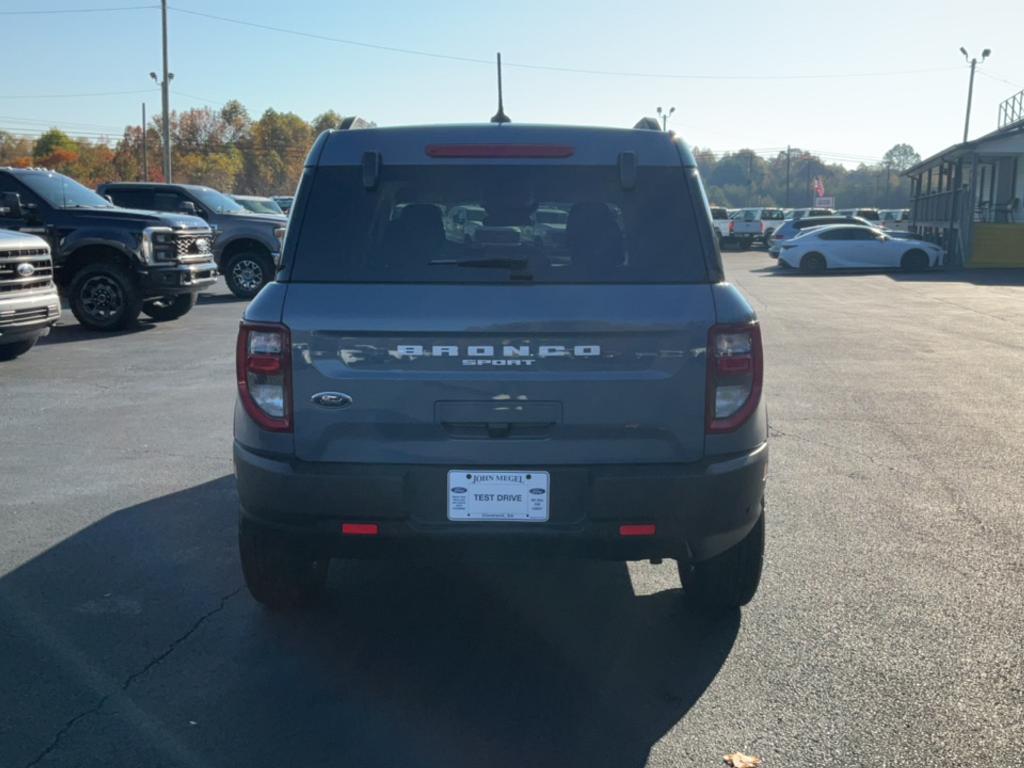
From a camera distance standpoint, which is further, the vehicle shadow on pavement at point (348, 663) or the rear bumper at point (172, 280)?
the rear bumper at point (172, 280)

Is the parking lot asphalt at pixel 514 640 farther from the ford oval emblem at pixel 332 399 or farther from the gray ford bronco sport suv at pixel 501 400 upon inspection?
the ford oval emblem at pixel 332 399

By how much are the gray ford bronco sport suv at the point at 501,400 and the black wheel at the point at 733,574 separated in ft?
1.29

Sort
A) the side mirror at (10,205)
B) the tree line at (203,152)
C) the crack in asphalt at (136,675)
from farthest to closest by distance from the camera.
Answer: the tree line at (203,152), the side mirror at (10,205), the crack in asphalt at (136,675)

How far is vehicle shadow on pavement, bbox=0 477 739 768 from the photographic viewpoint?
11.2 feet

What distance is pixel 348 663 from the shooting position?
13.3 feet

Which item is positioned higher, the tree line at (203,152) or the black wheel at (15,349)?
the tree line at (203,152)

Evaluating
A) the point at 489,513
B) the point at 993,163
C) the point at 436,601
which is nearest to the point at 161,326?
the point at 436,601

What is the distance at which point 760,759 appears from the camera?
330 centimetres

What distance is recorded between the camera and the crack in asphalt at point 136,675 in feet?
11.1

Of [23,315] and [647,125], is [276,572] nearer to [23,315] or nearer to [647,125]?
[647,125]

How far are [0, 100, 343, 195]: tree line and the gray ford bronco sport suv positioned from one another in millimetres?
94446

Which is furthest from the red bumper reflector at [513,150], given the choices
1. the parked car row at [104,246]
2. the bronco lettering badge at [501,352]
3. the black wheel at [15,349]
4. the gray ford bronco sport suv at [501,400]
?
the parked car row at [104,246]

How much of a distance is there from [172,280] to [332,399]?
11982 mm

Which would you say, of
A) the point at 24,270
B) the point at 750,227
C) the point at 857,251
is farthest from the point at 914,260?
the point at 24,270
